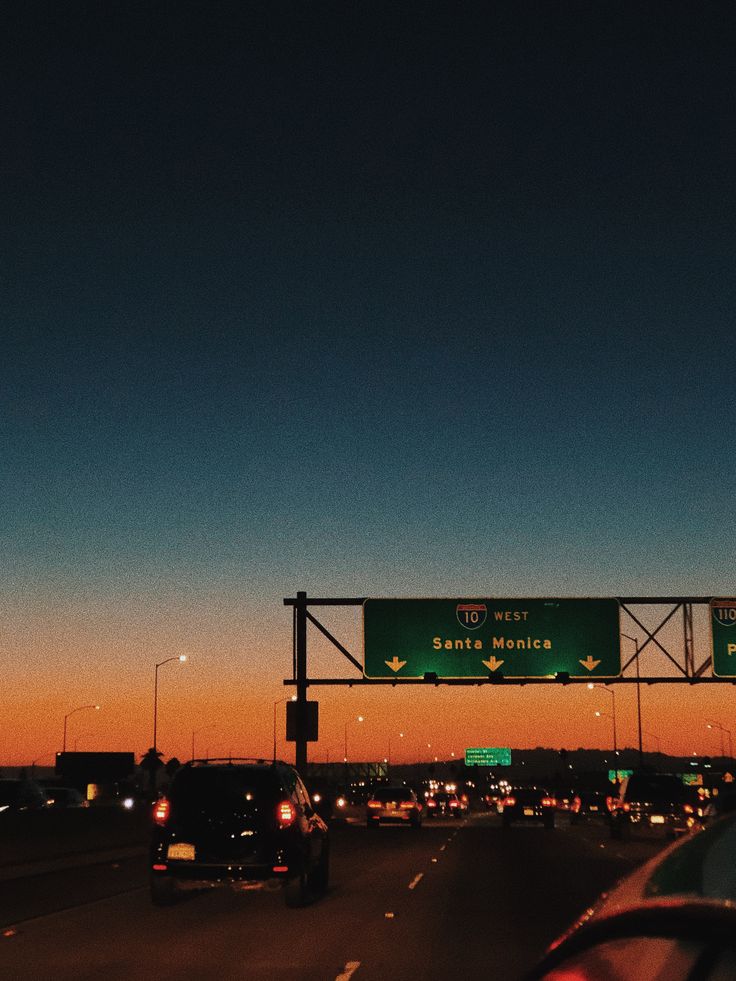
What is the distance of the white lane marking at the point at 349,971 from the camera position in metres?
12.3

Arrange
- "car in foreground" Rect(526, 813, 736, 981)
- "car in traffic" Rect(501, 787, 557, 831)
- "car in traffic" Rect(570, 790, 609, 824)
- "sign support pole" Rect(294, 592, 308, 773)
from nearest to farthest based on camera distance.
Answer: "car in foreground" Rect(526, 813, 736, 981) → "sign support pole" Rect(294, 592, 308, 773) → "car in traffic" Rect(501, 787, 557, 831) → "car in traffic" Rect(570, 790, 609, 824)

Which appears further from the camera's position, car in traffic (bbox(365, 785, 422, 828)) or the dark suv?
car in traffic (bbox(365, 785, 422, 828))

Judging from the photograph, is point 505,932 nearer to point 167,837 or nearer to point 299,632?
point 167,837

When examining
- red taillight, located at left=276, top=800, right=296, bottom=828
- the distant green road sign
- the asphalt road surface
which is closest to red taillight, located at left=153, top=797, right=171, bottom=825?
the asphalt road surface

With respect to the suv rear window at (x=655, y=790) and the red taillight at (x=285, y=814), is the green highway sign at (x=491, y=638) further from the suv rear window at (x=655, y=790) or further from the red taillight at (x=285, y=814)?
the red taillight at (x=285, y=814)

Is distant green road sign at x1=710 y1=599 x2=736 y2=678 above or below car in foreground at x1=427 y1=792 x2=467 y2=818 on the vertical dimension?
above

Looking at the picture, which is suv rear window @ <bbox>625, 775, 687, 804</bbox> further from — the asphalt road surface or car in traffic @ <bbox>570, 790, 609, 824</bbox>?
car in traffic @ <bbox>570, 790, 609, 824</bbox>

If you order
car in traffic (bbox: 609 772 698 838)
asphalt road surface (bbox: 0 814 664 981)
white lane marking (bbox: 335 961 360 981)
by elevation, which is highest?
car in traffic (bbox: 609 772 698 838)

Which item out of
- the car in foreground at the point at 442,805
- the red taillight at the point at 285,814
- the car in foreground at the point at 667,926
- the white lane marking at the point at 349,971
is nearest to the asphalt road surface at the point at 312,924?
the white lane marking at the point at 349,971

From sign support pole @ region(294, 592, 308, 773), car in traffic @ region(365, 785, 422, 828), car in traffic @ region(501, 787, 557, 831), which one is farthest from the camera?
car in traffic @ region(501, 787, 557, 831)

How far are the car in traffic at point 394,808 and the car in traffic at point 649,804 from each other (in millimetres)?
14470

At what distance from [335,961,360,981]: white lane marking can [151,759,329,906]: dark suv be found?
5167 mm

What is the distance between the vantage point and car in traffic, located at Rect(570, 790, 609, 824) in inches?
2542

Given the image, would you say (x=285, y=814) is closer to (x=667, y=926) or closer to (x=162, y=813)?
(x=162, y=813)
